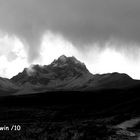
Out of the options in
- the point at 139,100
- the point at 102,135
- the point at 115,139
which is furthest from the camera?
the point at 139,100

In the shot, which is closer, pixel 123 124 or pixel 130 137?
pixel 130 137

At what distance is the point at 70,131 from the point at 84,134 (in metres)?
5.40

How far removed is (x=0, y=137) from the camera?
90.4 meters

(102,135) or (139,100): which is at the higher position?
(139,100)

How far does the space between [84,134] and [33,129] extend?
18.9 m

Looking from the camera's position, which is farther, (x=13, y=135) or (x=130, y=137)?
(x=13, y=135)

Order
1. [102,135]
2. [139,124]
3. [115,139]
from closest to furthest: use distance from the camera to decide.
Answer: [115,139], [102,135], [139,124]

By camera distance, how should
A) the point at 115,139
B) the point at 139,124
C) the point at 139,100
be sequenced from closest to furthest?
the point at 115,139, the point at 139,124, the point at 139,100

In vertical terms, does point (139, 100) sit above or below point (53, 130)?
above

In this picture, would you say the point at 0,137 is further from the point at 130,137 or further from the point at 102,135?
the point at 130,137

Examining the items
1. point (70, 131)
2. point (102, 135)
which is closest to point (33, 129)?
point (70, 131)

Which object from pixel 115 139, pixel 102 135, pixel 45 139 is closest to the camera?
pixel 115 139

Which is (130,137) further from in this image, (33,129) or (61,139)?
(33,129)

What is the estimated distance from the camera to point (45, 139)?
283ft
